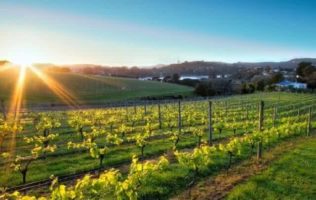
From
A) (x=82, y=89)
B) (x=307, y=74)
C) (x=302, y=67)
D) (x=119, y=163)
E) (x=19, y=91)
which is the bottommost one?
(x=82, y=89)

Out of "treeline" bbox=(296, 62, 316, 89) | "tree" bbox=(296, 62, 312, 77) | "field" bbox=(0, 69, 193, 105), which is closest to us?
"field" bbox=(0, 69, 193, 105)

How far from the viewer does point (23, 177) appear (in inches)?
556

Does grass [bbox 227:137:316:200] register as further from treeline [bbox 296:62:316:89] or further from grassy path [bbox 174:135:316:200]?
treeline [bbox 296:62:316:89]

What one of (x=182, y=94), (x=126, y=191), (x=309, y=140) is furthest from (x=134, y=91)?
(x=126, y=191)

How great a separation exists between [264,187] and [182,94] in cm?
8484

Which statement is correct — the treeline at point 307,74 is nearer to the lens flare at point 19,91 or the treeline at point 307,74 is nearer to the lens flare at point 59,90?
the lens flare at point 59,90

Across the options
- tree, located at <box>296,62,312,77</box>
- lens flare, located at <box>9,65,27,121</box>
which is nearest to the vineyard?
lens flare, located at <box>9,65,27,121</box>

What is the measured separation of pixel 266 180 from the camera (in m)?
14.3

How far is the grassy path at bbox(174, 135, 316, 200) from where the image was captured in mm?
12727

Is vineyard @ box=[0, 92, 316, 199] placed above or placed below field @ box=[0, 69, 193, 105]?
above

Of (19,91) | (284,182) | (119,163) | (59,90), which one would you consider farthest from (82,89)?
(284,182)

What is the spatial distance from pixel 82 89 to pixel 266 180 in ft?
263

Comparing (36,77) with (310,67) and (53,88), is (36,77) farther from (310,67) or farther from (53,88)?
(310,67)

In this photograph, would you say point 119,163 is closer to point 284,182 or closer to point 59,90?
point 284,182
